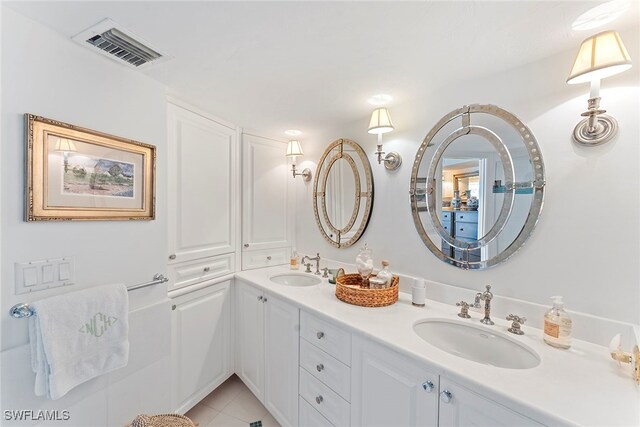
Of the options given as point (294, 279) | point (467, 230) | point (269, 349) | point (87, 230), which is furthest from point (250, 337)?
point (467, 230)

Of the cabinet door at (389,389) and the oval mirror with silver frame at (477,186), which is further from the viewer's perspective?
the oval mirror with silver frame at (477,186)

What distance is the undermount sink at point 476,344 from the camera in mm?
1101

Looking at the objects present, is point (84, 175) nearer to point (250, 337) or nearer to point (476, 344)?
point (250, 337)

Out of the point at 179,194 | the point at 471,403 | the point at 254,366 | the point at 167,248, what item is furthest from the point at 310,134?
the point at 471,403

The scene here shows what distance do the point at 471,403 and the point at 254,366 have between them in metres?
1.52

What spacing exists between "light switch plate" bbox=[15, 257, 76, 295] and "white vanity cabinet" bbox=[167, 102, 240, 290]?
574 mm

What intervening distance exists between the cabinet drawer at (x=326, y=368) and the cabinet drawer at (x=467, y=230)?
93 cm

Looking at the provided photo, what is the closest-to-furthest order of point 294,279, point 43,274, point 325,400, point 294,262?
point 43,274 < point 325,400 < point 294,279 < point 294,262

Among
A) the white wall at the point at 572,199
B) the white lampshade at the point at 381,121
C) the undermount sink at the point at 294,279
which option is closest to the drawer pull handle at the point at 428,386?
the white wall at the point at 572,199

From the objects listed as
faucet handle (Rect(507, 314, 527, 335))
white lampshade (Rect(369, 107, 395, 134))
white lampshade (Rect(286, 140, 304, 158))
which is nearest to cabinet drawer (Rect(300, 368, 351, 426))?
faucet handle (Rect(507, 314, 527, 335))

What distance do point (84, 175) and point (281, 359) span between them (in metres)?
1.46

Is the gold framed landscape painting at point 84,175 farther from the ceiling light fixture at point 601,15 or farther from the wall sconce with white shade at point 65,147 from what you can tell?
the ceiling light fixture at point 601,15

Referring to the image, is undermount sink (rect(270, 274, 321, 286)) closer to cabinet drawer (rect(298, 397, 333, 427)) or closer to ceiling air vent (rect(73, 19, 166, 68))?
cabinet drawer (rect(298, 397, 333, 427))

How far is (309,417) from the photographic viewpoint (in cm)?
147
